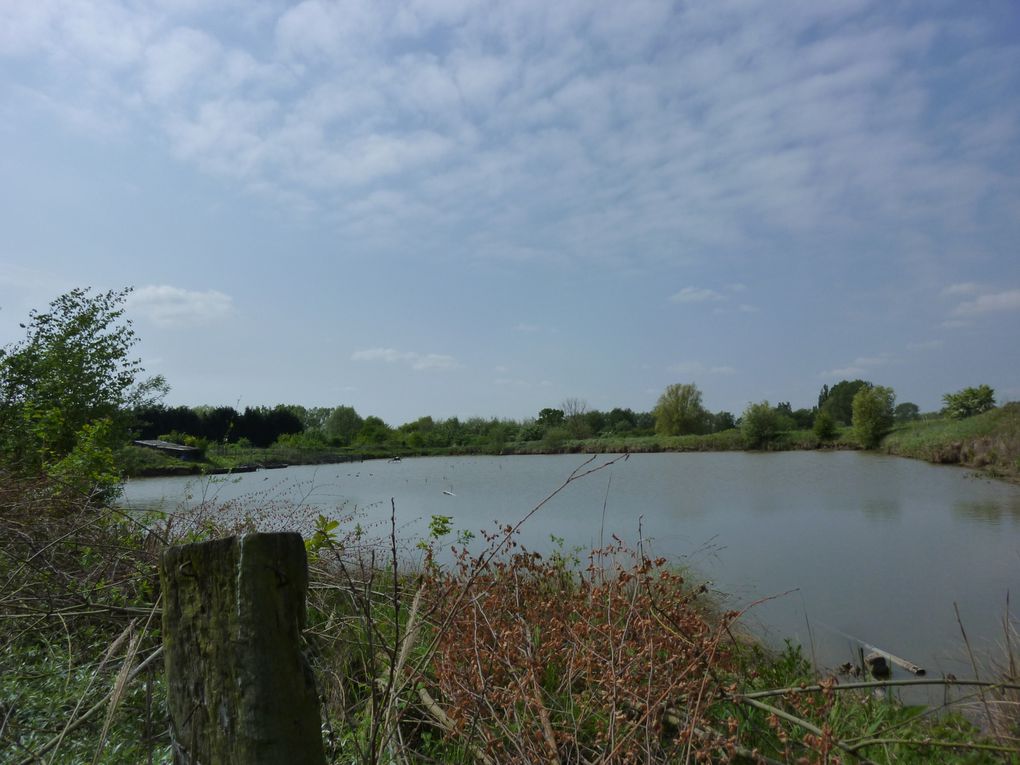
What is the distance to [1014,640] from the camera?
379cm

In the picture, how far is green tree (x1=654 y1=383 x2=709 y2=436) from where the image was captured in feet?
115

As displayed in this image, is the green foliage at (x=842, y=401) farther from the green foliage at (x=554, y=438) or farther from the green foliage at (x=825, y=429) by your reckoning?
the green foliage at (x=554, y=438)

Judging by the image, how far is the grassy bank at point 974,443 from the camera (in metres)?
15.1

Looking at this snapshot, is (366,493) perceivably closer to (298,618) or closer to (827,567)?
(827,567)

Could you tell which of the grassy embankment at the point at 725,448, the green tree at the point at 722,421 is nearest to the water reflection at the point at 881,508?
the grassy embankment at the point at 725,448

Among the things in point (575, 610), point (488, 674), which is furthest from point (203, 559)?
point (575, 610)

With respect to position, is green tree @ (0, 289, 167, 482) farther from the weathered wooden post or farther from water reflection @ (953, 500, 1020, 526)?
water reflection @ (953, 500, 1020, 526)

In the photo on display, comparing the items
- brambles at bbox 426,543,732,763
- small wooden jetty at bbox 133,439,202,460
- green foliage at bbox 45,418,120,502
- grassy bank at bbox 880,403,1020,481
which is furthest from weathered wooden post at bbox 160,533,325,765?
small wooden jetty at bbox 133,439,202,460

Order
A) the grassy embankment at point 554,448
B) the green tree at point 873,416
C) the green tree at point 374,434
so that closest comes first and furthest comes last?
the green tree at point 873,416
the grassy embankment at point 554,448
the green tree at point 374,434

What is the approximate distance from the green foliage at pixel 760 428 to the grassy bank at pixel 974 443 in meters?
5.55

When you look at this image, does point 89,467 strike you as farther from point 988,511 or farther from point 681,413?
point 681,413

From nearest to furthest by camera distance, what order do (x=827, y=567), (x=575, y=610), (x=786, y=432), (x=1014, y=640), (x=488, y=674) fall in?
(x=488, y=674) → (x=575, y=610) → (x=1014, y=640) → (x=827, y=567) → (x=786, y=432)

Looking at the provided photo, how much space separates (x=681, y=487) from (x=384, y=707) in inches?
518

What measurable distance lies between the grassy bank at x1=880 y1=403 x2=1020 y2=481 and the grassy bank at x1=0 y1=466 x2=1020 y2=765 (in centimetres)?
1457
